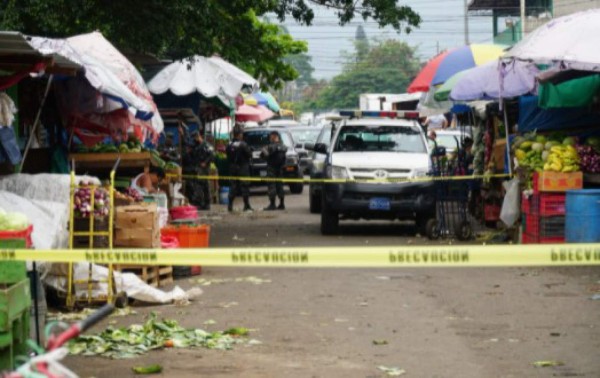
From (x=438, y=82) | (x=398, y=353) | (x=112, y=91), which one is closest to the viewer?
(x=398, y=353)

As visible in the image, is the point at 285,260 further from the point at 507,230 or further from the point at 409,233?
the point at 409,233

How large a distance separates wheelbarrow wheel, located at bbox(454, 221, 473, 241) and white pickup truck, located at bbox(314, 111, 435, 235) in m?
0.79

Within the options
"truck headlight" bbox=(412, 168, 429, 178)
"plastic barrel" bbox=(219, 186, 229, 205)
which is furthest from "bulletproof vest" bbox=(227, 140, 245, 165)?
"truck headlight" bbox=(412, 168, 429, 178)

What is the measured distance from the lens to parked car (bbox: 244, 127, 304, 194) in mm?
36062

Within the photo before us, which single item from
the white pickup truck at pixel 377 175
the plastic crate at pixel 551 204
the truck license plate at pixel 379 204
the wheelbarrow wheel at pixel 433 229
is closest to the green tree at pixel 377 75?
the white pickup truck at pixel 377 175

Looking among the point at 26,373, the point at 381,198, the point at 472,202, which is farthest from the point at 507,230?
the point at 26,373

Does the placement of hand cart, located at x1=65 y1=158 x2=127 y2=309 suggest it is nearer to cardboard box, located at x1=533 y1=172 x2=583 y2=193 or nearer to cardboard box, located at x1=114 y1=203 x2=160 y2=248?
cardboard box, located at x1=114 y1=203 x2=160 y2=248

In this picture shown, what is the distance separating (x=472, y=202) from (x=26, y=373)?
75.6 ft

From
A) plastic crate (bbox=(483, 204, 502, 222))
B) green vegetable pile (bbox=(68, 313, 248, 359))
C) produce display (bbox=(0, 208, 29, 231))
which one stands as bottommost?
green vegetable pile (bbox=(68, 313, 248, 359))

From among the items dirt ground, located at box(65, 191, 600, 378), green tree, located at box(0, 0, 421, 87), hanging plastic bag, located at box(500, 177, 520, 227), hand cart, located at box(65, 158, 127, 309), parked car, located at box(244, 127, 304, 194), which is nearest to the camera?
dirt ground, located at box(65, 191, 600, 378)

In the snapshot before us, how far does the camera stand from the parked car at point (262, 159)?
3606 cm

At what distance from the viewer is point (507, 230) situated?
68.1 feet

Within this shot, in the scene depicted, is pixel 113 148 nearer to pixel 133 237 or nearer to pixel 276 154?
pixel 133 237

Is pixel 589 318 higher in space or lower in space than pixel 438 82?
lower
